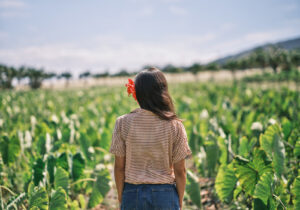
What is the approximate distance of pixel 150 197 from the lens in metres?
1.39

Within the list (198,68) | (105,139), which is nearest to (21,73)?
(198,68)

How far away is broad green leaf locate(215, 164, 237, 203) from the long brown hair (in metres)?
1.08

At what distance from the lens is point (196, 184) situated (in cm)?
230

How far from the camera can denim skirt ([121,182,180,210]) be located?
1380 millimetres

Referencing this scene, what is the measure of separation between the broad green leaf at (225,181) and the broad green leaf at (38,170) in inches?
62.8

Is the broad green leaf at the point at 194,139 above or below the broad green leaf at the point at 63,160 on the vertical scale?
below

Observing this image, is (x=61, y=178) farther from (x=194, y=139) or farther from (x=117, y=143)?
(x=194, y=139)

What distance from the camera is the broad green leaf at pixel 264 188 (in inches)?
67.7

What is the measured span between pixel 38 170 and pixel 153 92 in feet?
5.18

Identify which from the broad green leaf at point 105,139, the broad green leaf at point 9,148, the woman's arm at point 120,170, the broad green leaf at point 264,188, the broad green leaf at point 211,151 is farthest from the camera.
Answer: the broad green leaf at point 105,139

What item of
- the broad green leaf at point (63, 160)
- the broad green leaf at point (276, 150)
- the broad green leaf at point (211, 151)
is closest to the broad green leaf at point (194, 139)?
the broad green leaf at point (211, 151)

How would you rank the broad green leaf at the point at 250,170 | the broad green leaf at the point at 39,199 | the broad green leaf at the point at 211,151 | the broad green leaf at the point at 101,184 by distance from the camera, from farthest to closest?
the broad green leaf at the point at 211,151 < the broad green leaf at the point at 101,184 < the broad green leaf at the point at 250,170 < the broad green leaf at the point at 39,199

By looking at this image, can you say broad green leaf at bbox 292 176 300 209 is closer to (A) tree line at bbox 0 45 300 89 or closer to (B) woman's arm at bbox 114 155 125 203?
(B) woman's arm at bbox 114 155 125 203

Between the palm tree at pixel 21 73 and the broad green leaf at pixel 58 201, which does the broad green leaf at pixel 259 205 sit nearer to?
the broad green leaf at pixel 58 201
